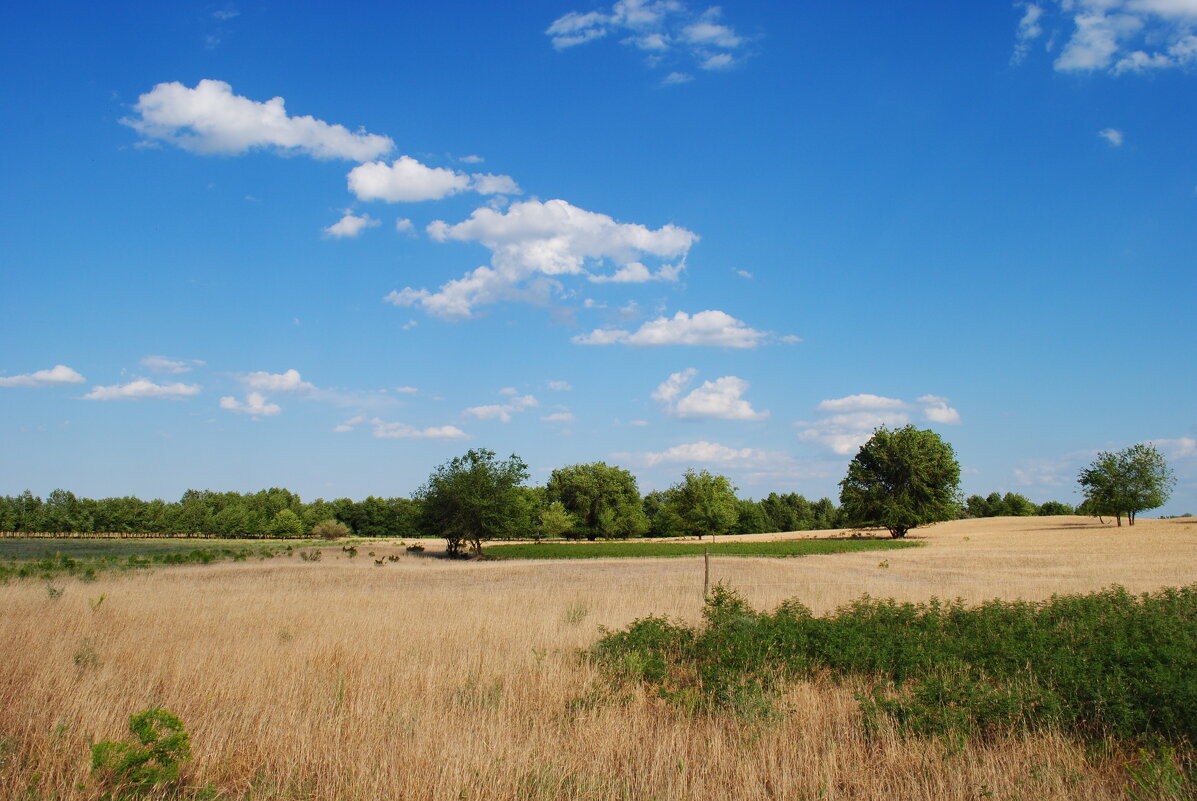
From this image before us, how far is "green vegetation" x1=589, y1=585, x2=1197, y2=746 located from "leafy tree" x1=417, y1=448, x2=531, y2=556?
43.0 m

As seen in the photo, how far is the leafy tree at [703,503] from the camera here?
3223 inches

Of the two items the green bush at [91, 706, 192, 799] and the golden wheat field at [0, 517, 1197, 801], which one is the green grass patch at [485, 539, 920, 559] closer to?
the golden wheat field at [0, 517, 1197, 801]

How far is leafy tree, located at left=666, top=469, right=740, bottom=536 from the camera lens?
81.9 metres

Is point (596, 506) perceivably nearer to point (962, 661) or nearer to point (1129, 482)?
point (1129, 482)

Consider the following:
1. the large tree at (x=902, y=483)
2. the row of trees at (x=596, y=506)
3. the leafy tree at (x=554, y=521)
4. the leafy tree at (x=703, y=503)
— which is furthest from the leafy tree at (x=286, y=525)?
the large tree at (x=902, y=483)

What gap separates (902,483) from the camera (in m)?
72.0

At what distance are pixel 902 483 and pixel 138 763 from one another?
74207 millimetres

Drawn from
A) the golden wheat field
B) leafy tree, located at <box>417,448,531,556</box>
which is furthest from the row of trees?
the golden wheat field

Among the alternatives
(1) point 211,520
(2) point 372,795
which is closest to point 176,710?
(2) point 372,795

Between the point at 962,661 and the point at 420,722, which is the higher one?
the point at 962,661

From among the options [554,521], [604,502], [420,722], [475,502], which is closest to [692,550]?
[475,502]

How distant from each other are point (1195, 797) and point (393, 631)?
12.0m

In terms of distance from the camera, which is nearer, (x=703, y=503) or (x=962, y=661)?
(x=962, y=661)

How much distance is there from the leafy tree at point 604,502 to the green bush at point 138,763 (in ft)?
309
